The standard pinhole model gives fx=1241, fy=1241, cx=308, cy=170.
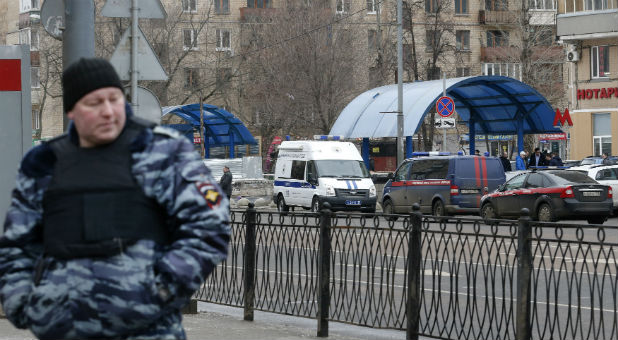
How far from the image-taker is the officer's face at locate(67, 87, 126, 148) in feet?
12.5

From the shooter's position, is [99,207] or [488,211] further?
[488,211]

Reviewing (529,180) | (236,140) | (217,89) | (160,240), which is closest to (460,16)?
(217,89)

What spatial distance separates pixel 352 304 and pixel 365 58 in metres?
50.2

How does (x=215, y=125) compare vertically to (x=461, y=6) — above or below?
below

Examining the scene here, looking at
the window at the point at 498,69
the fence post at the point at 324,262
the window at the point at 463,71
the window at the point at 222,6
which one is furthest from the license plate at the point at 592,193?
the window at the point at 498,69

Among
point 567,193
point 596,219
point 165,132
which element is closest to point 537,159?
point 596,219

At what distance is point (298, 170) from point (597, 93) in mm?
26871

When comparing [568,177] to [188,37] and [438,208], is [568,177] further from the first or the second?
[188,37]

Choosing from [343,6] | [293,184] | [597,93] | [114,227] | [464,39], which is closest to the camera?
[114,227]

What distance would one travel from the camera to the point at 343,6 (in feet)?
225

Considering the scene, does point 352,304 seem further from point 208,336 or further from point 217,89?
point 217,89

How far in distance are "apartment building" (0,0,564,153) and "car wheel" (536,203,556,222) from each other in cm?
2632

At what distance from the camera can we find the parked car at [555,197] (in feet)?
94.1

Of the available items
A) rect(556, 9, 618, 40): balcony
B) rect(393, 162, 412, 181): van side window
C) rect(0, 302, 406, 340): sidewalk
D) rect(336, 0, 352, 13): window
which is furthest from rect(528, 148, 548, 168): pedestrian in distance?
rect(336, 0, 352, 13): window
